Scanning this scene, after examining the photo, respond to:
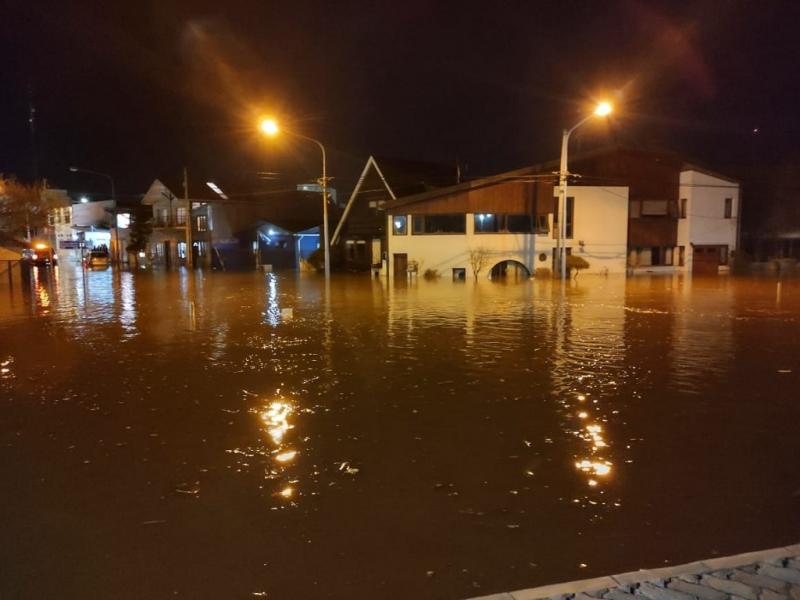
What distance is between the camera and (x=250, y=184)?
2434 inches

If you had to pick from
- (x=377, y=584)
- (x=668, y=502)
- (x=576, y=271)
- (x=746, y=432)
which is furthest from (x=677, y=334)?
(x=576, y=271)

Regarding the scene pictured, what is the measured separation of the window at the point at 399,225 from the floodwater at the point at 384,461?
24132 mm

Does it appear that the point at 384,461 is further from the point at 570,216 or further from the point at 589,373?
the point at 570,216

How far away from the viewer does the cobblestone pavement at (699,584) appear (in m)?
3.41

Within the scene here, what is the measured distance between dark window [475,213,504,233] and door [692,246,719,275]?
538 inches

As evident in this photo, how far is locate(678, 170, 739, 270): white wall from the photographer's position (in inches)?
A: 1577

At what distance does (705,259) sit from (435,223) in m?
18.1

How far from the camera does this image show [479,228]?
3638cm

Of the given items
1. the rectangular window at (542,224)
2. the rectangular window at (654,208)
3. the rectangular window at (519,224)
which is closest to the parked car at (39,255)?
the rectangular window at (519,224)

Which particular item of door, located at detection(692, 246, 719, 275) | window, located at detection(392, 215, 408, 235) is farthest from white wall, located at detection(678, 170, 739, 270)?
window, located at detection(392, 215, 408, 235)

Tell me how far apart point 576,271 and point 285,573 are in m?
32.8

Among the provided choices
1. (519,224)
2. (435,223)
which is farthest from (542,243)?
(435,223)

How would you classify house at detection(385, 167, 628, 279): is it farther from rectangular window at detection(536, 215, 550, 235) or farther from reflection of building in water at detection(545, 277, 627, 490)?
reflection of building in water at detection(545, 277, 627, 490)

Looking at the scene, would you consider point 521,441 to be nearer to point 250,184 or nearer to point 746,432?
point 746,432
